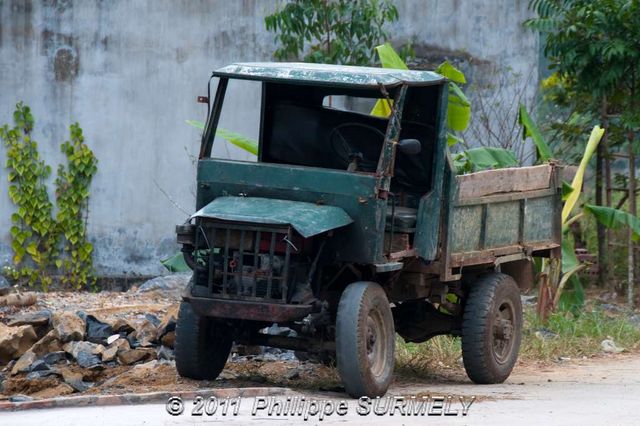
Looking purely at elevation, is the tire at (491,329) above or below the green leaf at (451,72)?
below

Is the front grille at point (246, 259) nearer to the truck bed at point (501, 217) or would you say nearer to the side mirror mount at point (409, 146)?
the side mirror mount at point (409, 146)

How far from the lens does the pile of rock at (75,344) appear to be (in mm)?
10047

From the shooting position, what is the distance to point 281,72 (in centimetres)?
887

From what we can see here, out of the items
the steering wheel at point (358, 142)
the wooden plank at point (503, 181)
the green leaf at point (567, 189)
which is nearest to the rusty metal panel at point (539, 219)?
the wooden plank at point (503, 181)

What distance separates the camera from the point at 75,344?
10.5 m

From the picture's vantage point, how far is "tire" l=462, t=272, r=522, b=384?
972 cm

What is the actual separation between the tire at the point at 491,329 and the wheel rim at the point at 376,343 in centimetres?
119

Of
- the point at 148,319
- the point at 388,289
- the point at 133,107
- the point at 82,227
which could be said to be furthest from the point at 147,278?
the point at 388,289

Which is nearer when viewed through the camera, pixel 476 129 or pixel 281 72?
pixel 281 72

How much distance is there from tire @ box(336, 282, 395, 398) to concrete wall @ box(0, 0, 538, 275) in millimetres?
6843

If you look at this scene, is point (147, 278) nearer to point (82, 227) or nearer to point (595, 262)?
point (82, 227)

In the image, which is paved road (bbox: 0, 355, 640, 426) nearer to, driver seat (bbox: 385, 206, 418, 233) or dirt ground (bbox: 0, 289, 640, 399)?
dirt ground (bbox: 0, 289, 640, 399)

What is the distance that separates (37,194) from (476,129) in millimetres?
5379

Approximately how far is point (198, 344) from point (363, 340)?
1.43 m
